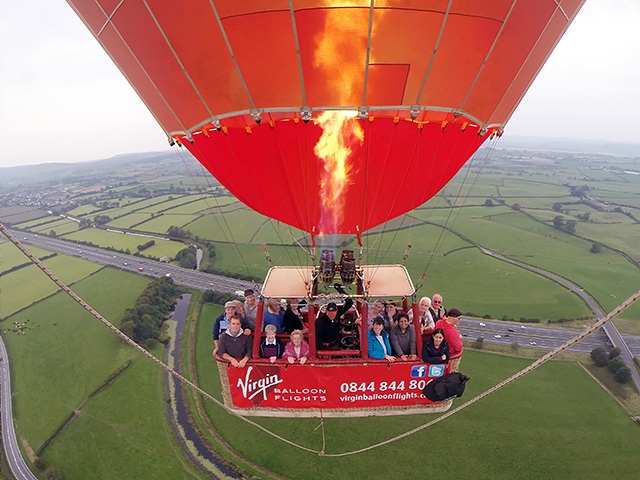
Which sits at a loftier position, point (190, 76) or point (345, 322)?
point (190, 76)

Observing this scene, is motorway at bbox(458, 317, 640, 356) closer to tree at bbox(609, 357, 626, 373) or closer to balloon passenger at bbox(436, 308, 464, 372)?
tree at bbox(609, 357, 626, 373)

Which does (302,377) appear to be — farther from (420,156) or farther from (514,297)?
(514,297)

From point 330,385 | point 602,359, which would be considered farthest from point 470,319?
point 330,385

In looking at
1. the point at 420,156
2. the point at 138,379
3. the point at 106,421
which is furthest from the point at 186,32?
the point at 138,379

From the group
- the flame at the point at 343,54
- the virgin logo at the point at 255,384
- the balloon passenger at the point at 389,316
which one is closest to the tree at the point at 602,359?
the balloon passenger at the point at 389,316

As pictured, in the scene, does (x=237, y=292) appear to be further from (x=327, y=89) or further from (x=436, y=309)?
(x=327, y=89)

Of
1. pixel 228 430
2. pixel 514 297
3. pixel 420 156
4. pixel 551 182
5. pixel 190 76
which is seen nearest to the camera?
pixel 190 76

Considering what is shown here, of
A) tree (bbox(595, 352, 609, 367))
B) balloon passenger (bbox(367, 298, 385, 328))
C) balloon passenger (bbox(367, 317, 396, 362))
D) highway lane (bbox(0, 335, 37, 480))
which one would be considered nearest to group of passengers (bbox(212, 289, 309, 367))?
balloon passenger (bbox(367, 317, 396, 362))
